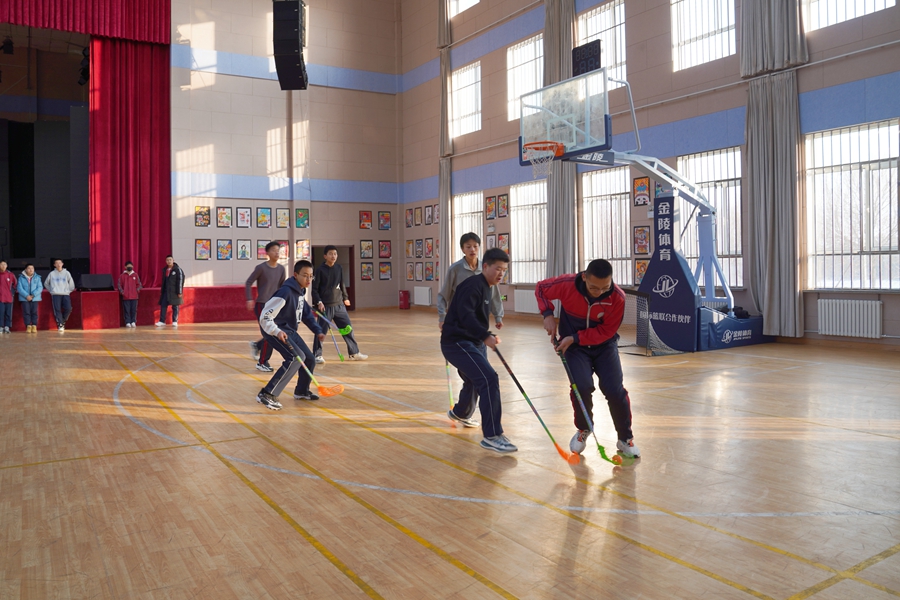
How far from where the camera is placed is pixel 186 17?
70.3ft

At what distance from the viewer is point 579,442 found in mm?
5430

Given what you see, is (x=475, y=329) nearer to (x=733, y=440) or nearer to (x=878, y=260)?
(x=733, y=440)

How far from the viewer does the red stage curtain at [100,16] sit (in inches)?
747

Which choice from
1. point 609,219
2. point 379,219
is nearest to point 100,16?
point 379,219

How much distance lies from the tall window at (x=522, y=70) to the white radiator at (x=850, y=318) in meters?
9.80

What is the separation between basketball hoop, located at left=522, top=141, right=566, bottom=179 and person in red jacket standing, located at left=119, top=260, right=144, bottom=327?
1116 centimetres

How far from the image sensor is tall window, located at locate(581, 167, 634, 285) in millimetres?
16375

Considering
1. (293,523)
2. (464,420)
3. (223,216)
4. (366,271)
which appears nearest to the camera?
(293,523)

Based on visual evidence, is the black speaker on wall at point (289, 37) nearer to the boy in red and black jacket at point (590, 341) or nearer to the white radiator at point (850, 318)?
the white radiator at point (850, 318)

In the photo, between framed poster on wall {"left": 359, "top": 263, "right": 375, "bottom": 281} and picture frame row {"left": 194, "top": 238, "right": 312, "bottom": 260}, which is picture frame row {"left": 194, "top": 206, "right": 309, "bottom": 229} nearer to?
picture frame row {"left": 194, "top": 238, "right": 312, "bottom": 260}

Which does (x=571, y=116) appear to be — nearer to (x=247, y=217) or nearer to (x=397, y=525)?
(x=397, y=525)

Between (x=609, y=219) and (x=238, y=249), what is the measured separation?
12036mm

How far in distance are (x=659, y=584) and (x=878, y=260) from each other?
10.8 meters

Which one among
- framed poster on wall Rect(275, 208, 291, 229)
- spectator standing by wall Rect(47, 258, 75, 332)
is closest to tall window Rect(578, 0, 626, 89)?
framed poster on wall Rect(275, 208, 291, 229)
